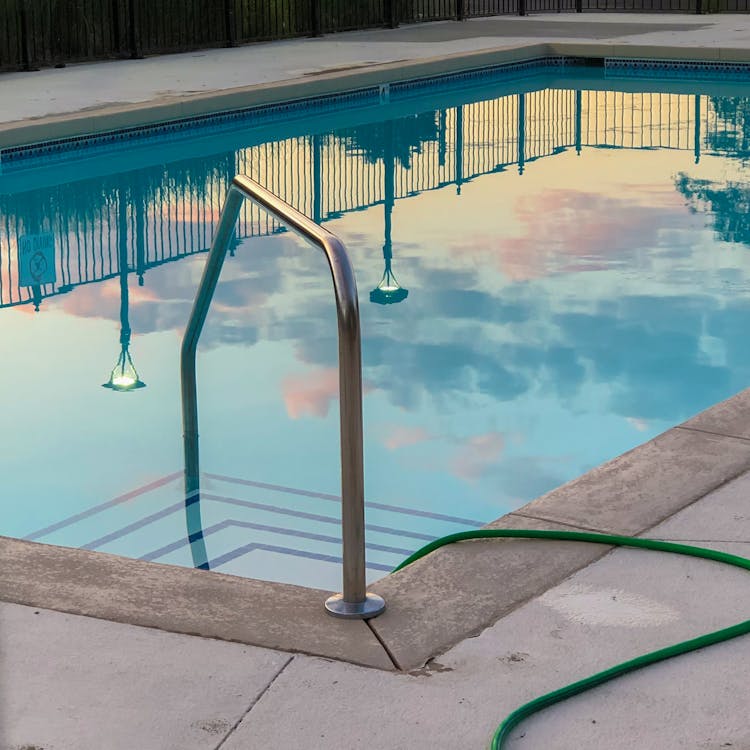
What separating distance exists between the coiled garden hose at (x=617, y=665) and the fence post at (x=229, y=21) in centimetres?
1457

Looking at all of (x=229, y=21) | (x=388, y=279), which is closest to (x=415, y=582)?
(x=388, y=279)

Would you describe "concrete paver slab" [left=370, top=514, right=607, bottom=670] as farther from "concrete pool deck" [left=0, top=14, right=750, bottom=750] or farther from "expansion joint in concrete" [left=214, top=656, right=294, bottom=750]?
"expansion joint in concrete" [left=214, top=656, right=294, bottom=750]

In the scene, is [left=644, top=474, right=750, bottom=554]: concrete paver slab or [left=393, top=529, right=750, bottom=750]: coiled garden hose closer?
[left=393, top=529, right=750, bottom=750]: coiled garden hose

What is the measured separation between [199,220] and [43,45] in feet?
22.5

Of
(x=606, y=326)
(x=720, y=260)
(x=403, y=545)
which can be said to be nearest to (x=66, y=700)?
(x=403, y=545)

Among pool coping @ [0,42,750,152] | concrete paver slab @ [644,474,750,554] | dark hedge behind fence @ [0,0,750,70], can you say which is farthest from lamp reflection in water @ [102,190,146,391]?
dark hedge behind fence @ [0,0,750,70]

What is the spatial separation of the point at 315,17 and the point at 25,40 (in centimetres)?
478

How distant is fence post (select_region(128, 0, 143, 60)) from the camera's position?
16.0 meters

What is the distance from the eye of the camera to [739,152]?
39.9 ft

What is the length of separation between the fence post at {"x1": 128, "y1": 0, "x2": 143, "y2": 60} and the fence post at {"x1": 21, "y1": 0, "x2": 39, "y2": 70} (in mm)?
1410

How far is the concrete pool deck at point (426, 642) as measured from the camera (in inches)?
107

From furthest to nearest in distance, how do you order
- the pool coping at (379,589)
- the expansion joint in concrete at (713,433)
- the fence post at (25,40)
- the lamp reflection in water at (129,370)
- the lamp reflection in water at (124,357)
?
the fence post at (25,40) → the lamp reflection in water at (124,357) → the lamp reflection in water at (129,370) → the expansion joint in concrete at (713,433) → the pool coping at (379,589)

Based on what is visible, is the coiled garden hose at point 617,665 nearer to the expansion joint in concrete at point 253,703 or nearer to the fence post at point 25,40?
the expansion joint in concrete at point 253,703

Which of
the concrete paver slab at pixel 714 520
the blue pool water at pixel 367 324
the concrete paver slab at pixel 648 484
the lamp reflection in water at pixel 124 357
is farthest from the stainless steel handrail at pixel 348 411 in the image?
the lamp reflection in water at pixel 124 357
